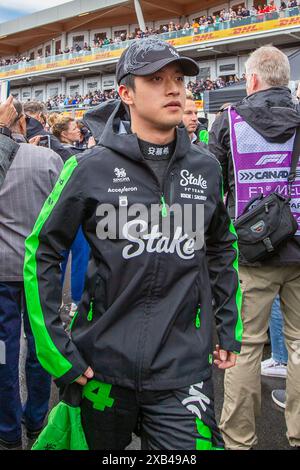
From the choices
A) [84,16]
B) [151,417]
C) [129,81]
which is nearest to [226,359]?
[151,417]

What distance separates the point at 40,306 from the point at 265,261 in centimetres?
132

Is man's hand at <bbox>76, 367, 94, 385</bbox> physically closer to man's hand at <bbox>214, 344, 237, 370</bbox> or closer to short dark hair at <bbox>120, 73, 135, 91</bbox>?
man's hand at <bbox>214, 344, 237, 370</bbox>

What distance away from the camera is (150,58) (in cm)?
177

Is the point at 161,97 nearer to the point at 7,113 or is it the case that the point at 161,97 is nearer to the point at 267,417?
the point at 7,113

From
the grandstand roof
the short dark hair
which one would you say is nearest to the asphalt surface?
the short dark hair

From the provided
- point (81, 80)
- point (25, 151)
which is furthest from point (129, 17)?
point (25, 151)

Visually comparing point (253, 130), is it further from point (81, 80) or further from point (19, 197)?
point (81, 80)

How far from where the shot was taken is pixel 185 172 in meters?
1.86

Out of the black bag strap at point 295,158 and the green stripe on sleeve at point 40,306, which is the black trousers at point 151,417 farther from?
the black bag strap at point 295,158

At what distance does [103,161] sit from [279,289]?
1.40m

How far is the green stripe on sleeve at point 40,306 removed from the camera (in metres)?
1.72

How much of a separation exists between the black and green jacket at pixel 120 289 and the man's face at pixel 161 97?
0.36 ft

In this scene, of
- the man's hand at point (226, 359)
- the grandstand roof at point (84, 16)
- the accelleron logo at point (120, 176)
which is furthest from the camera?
the grandstand roof at point (84, 16)

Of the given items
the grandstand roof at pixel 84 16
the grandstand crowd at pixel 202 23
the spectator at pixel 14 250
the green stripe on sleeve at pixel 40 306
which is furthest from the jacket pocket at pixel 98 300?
the grandstand roof at pixel 84 16
